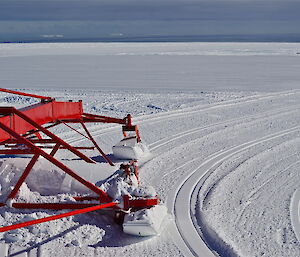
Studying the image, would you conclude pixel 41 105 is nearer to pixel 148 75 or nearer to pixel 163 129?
pixel 163 129

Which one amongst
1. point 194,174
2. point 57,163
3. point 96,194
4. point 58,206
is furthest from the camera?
point 194,174

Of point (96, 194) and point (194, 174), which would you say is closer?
point (96, 194)

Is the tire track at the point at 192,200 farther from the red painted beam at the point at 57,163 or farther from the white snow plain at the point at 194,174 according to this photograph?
the red painted beam at the point at 57,163

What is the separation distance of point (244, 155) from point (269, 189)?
1730 millimetres

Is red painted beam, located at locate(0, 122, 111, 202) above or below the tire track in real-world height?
above

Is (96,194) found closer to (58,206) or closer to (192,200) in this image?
(58,206)

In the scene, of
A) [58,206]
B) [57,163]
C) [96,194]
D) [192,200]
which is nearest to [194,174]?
[192,200]

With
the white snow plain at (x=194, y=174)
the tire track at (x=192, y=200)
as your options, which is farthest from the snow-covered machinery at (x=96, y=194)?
the tire track at (x=192, y=200)

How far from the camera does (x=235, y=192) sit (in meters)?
6.30

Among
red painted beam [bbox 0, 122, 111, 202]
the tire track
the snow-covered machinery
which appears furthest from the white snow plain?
red painted beam [bbox 0, 122, 111, 202]

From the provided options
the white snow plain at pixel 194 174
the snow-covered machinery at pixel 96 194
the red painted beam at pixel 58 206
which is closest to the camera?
the white snow plain at pixel 194 174

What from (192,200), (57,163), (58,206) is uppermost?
(57,163)

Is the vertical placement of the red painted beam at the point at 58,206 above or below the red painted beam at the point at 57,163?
below

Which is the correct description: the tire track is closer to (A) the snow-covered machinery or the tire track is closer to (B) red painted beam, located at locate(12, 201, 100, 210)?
(A) the snow-covered machinery
